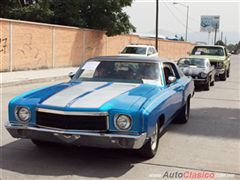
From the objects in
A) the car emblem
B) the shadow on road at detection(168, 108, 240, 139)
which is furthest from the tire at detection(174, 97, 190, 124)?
the car emblem

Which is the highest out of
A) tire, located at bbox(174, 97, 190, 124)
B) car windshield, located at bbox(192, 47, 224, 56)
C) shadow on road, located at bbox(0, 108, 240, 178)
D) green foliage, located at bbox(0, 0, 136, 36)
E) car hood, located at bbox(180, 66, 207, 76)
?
green foliage, located at bbox(0, 0, 136, 36)

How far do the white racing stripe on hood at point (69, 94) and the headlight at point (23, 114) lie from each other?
0.26 metres

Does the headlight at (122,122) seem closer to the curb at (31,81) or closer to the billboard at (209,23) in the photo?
the curb at (31,81)

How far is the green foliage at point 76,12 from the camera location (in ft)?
86.1

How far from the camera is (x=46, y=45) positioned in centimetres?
2258

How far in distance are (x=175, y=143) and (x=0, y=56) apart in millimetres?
13966

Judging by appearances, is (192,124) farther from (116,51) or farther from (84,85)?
(116,51)

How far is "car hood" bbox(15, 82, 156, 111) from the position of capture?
200 inches

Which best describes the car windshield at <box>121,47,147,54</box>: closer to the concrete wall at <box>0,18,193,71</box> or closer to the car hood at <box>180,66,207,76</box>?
the concrete wall at <box>0,18,193,71</box>

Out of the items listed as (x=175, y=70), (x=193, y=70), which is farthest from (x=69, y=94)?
(x=193, y=70)

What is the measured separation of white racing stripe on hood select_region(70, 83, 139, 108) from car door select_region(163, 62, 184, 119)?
2.23 ft

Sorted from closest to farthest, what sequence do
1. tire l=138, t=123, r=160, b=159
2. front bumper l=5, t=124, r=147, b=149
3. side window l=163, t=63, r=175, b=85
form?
front bumper l=5, t=124, r=147, b=149
tire l=138, t=123, r=160, b=159
side window l=163, t=63, r=175, b=85

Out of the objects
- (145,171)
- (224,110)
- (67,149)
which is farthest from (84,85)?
(224,110)

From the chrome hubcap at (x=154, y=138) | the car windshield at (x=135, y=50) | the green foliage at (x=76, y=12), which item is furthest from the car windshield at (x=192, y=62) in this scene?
the green foliage at (x=76, y=12)
